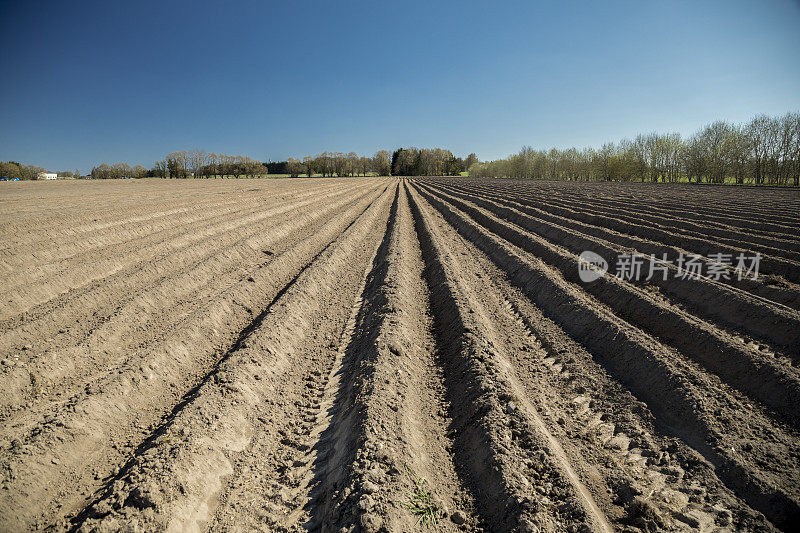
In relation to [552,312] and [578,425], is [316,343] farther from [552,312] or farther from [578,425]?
[552,312]

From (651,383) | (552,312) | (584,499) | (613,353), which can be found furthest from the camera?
(552,312)

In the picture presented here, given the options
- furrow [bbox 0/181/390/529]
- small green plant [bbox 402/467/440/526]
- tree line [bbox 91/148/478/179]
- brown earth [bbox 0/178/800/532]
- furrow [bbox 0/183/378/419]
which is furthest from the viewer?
tree line [bbox 91/148/478/179]

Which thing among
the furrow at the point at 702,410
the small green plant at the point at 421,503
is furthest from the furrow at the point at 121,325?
the furrow at the point at 702,410

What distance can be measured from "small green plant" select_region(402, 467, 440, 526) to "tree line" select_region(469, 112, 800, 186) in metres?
61.6

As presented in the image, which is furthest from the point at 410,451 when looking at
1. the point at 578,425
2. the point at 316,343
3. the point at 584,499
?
the point at 316,343

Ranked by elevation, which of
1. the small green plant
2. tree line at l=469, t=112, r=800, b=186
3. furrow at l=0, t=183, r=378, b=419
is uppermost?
tree line at l=469, t=112, r=800, b=186

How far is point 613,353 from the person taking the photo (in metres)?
4.81

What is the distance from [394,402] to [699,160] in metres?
69.9

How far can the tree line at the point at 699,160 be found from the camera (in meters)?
44.2

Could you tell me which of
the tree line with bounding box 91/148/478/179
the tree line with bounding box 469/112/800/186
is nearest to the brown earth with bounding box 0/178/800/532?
the tree line with bounding box 469/112/800/186

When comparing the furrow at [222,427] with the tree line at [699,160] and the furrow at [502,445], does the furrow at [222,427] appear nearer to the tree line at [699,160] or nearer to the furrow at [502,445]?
the furrow at [502,445]

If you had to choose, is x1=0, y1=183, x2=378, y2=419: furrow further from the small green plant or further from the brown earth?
the small green plant

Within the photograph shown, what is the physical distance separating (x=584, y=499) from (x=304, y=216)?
15.6 meters

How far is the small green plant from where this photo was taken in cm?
249
